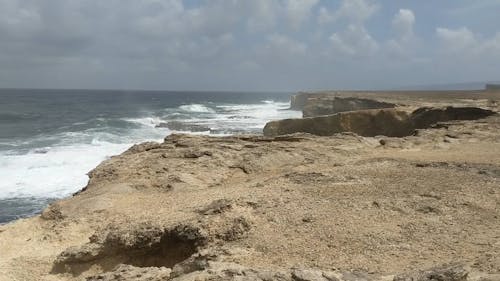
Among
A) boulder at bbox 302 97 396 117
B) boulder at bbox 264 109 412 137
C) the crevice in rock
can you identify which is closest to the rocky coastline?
the crevice in rock

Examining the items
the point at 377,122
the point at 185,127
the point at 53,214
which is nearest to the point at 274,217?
the point at 53,214

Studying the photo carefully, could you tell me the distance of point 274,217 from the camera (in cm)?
759

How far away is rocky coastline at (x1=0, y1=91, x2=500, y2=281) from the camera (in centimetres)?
621

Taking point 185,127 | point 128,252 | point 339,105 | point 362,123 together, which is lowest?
point 185,127

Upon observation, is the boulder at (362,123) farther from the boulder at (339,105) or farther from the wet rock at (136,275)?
the wet rock at (136,275)

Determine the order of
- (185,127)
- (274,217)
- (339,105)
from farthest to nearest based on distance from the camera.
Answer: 1. (185,127)
2. (339,105)
3. (274,217)

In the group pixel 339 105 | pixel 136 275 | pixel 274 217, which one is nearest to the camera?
pixel 136 275

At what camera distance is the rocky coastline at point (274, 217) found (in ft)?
20.4

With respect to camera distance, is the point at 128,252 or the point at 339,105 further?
the point at 339,105

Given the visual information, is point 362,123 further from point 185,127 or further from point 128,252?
point 185,127

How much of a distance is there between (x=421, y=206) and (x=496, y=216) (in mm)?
1011

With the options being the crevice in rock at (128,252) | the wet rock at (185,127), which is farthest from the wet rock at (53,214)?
the wet rock at (185,127)

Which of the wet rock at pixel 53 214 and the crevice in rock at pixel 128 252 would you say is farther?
the wet rock at pixel 53 214

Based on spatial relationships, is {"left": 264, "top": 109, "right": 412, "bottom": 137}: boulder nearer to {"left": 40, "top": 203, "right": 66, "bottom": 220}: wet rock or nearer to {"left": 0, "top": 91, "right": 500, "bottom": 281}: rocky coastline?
{"left": 0, "top": 91, "right": 500, "bottom": 281}: rocky coastline
